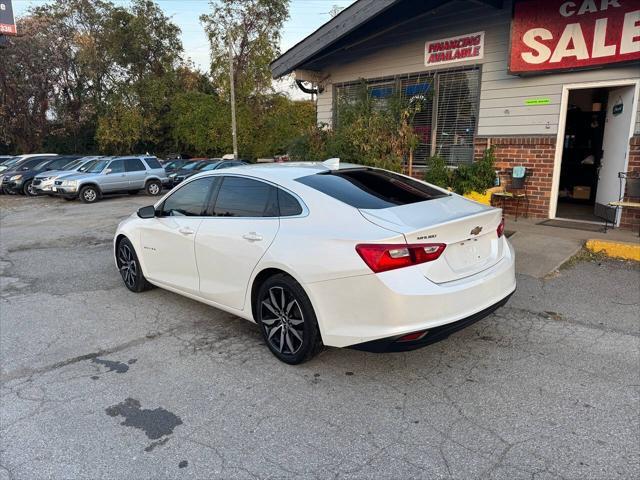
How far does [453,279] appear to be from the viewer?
329cm

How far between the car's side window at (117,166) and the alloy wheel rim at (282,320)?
633 inches

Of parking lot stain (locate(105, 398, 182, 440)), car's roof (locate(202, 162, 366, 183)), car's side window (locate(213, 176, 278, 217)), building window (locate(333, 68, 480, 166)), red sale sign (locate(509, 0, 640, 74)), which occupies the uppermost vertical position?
red sale sign (locate(509, 0, 640, 74))

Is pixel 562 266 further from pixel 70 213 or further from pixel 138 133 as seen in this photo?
pixel 138 133

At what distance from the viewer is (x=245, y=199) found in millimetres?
4180

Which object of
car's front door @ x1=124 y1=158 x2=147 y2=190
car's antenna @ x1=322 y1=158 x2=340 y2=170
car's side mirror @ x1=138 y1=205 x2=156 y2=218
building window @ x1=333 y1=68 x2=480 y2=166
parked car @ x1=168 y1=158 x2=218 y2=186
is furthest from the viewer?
parked car @ x1=168 y1=158 x2=218 y2=186

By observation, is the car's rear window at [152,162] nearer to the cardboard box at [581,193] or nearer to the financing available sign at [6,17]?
the financing available sign at [6,17]

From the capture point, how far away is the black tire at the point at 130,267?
552 cm

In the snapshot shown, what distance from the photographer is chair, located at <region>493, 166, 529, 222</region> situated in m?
8.73

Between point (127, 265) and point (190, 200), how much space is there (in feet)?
5.17

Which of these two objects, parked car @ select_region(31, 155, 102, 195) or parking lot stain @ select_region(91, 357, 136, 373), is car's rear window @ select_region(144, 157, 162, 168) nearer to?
parked car @ select_region(31, 155, 102, 195)

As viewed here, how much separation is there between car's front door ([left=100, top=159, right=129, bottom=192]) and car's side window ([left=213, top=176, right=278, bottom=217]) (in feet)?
48.6

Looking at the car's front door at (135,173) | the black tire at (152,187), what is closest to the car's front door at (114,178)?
the car's front door at (135,173)

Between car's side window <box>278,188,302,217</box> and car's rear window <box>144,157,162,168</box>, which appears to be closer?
car's side window <box>278,188,302,217</box>

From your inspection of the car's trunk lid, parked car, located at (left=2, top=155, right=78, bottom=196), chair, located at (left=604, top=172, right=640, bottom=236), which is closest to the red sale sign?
chair, located at (left=604, top=172, right=640, bottom=236)
